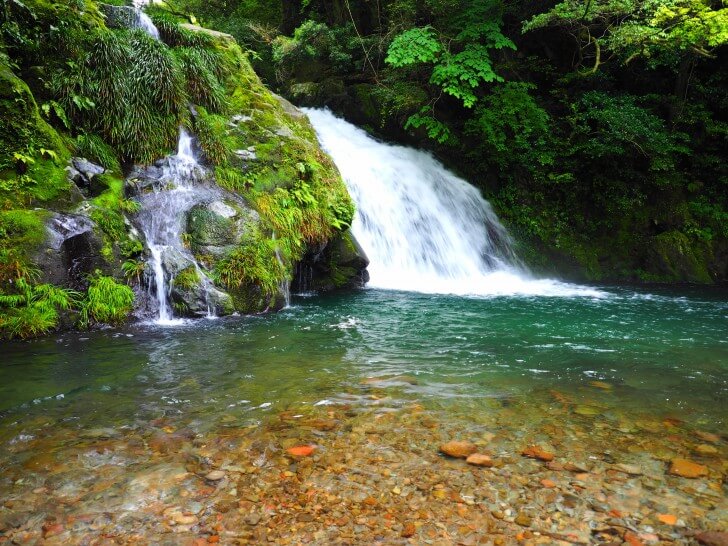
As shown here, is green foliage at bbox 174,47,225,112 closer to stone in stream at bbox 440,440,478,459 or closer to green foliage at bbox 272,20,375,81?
green foliage at bbox 272,20,375,81

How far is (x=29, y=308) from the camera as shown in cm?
620

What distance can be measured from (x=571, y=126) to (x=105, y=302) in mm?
13173

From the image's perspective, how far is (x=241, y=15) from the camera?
844 inches

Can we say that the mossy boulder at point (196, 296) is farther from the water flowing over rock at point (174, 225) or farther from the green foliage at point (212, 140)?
the green foliage at point (212, 140)

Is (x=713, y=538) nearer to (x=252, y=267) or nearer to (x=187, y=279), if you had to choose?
(x=252, y=267)

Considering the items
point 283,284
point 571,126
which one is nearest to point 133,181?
point 283,284

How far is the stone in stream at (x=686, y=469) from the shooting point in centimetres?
310

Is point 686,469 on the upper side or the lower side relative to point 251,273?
lower

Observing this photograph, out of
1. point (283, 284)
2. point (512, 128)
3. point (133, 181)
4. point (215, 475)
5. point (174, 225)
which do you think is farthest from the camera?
point (512, 128)

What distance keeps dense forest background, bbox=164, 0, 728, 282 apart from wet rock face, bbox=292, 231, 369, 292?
5306mm

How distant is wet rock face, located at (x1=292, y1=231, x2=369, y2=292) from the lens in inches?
392

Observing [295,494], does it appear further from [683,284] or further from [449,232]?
[683,284]

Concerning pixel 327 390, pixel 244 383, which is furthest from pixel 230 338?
pixel 327 390

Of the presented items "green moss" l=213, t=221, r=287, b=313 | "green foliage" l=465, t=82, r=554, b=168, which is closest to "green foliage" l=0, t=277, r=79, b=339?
"green moss" l=213, t=221, r=287, b=313
